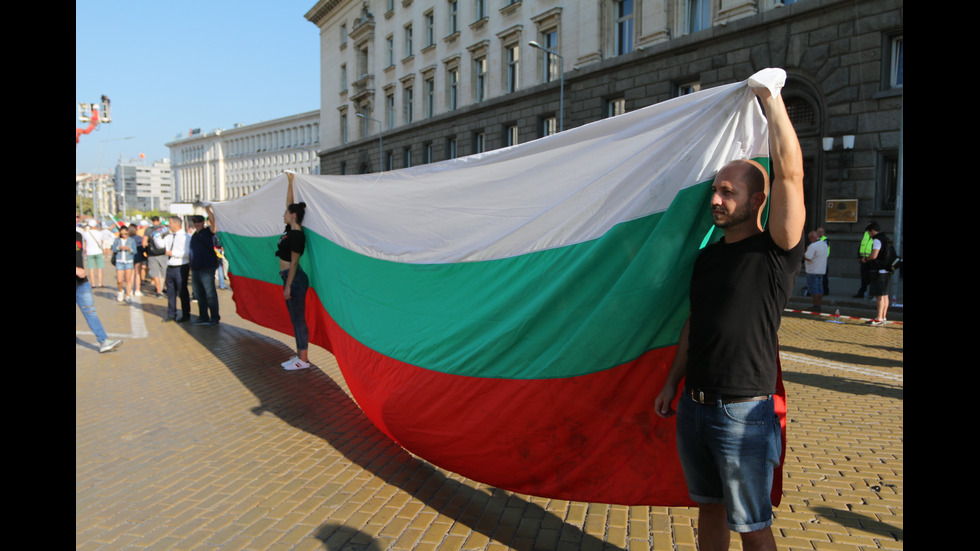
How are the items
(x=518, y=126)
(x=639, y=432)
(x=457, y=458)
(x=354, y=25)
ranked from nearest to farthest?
(x=639, y=432) → (x=457, y=458) → (x=518, y=126) → (x=354, y=25)

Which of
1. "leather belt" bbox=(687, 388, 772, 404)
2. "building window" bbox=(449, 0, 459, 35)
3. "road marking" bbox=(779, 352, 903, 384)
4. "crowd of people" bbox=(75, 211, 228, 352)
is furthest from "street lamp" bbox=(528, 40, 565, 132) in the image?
"leather belt" bbox=(687, 388, 772, 404)

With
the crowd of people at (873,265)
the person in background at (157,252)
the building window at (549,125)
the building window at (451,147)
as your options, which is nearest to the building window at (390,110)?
the building window at (451,147)

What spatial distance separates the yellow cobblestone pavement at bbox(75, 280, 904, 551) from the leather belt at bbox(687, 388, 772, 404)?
1.28m

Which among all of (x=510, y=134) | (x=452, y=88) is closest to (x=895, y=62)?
(x=510, y=134)

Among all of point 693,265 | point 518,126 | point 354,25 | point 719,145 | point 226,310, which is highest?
point 354,25

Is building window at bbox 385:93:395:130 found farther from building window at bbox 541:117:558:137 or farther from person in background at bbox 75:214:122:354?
person in background at bbox 75:214:122:354

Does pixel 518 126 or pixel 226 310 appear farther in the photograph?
pixel 518 126

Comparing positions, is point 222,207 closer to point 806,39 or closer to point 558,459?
point 558,459

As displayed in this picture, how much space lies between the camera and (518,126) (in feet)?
98.9

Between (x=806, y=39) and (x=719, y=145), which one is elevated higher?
(x=806, y=39)

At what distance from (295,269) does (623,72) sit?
2036cm
